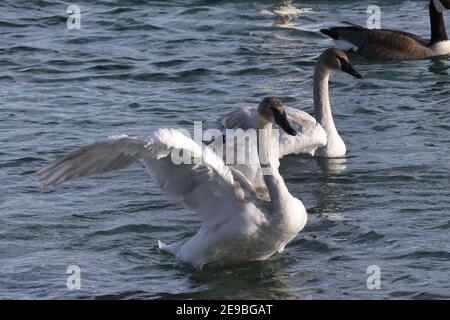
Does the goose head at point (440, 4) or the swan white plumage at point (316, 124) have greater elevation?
the goose head at point (440, 4)

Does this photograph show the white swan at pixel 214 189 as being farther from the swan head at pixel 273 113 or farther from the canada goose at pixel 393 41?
the canada goose at pixel 393 41

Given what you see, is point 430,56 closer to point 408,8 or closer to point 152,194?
point 408,8

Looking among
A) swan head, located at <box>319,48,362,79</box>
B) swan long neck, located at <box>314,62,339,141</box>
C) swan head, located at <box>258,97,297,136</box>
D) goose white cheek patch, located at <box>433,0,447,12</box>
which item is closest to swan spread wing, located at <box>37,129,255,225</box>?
swan head, located at <box>258,97,297,136</box>

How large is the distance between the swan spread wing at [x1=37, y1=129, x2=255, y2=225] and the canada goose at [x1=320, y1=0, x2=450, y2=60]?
784 cm

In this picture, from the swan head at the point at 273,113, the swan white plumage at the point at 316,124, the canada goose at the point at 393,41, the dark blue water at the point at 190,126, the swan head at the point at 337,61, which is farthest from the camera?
the canada goose at the point at 393,41

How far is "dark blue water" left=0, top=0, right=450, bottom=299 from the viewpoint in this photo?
9.51 m

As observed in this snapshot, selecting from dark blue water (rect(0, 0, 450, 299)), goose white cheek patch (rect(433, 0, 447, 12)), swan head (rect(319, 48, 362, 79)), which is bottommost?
dark blue water (rect(0, 0, 450, 299))

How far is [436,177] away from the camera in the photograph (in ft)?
38.7

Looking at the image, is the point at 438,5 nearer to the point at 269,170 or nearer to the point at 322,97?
the point at 322,97

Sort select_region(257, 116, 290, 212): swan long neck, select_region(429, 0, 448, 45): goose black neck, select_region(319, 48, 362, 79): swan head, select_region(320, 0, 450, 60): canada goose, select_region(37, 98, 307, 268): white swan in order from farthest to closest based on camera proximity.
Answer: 1. select_region(429, 0, 448, 45): goose black neck
2. select_region(320, 0, 450, 60): canada goose
3. select_region(319, 48, 362, 79): swan head
4. select_region(257, 116, 290, 212): swan long neck
5. select_region(37, 98, 307, 268): white swan

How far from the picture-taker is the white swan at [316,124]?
1241 centimetres

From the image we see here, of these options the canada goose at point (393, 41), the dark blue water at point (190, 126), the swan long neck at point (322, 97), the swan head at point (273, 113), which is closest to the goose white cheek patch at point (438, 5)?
the canada goose at point (393, 41)

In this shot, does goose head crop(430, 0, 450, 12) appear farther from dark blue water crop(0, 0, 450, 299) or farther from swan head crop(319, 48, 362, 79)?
swan head crop(319, 48, 362, 79)

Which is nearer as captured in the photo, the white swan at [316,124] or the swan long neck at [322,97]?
the white swan at [316,124]
